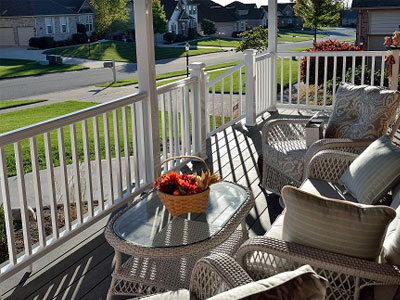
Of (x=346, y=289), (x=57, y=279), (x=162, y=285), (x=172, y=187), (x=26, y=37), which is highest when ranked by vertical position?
(x=26, y=37)

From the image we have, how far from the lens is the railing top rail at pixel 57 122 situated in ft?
8.78

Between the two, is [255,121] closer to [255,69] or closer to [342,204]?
[255,69]

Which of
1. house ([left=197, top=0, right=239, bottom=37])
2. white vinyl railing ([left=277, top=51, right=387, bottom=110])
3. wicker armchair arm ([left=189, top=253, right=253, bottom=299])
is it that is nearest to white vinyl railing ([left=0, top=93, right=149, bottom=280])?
wicker armchair arm ([left=189, top=253, right=253, bottom=299])

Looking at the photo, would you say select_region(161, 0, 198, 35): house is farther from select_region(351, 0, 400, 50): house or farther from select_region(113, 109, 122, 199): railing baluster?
select_region(351, 0, 400, 50): house

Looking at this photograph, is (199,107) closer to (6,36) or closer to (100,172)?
(100,172)

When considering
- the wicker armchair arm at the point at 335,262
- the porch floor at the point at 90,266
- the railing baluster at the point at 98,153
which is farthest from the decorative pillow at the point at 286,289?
the railing baluster at the point at 98,153

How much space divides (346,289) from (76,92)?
919cm

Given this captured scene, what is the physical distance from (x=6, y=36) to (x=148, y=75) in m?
2.15

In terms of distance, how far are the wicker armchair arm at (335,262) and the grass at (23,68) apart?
18.1 feet

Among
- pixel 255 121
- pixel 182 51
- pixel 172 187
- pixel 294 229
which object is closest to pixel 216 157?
pixel 255 121

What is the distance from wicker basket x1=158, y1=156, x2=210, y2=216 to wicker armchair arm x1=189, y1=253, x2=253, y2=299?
2.50 feet

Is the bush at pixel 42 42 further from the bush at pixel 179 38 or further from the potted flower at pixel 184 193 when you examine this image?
the potted flower at pixel 184 193

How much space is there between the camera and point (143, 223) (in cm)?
262

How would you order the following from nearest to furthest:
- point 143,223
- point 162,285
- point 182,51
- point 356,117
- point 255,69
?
point 162,285
point 143,223
point 356,117
point 255,69
point 182,51
